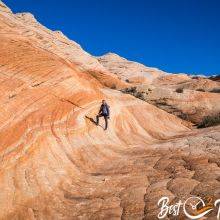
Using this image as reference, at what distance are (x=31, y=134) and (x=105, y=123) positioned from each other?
804cm

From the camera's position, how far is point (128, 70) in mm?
82312

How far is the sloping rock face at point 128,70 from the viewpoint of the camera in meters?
77.0

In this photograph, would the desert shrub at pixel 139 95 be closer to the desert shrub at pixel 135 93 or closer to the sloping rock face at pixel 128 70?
the desert shrub at pixel 135 93

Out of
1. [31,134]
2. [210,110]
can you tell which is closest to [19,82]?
[31,134]

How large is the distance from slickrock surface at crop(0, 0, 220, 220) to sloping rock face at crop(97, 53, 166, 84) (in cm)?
4959

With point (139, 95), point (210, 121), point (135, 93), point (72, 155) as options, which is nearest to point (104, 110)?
point (72, 155)

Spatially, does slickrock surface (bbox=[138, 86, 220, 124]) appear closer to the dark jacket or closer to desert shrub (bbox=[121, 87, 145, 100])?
desert shrub (bbox=[121, 87, 145, 100])

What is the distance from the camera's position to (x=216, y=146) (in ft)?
61.8

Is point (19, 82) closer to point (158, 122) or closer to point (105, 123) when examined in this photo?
point (105, 123)

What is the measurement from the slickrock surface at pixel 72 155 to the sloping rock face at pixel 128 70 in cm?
4959

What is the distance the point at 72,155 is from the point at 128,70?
65186 mm

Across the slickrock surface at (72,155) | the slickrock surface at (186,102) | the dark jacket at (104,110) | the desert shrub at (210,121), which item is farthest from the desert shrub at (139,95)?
the dark jacket at (104,110)

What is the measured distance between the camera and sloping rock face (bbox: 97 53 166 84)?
77025 millimetres

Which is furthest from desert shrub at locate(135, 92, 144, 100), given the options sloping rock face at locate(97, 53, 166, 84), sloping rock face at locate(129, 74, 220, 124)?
sloping rock face at locate(97, 53, 166, 84)
